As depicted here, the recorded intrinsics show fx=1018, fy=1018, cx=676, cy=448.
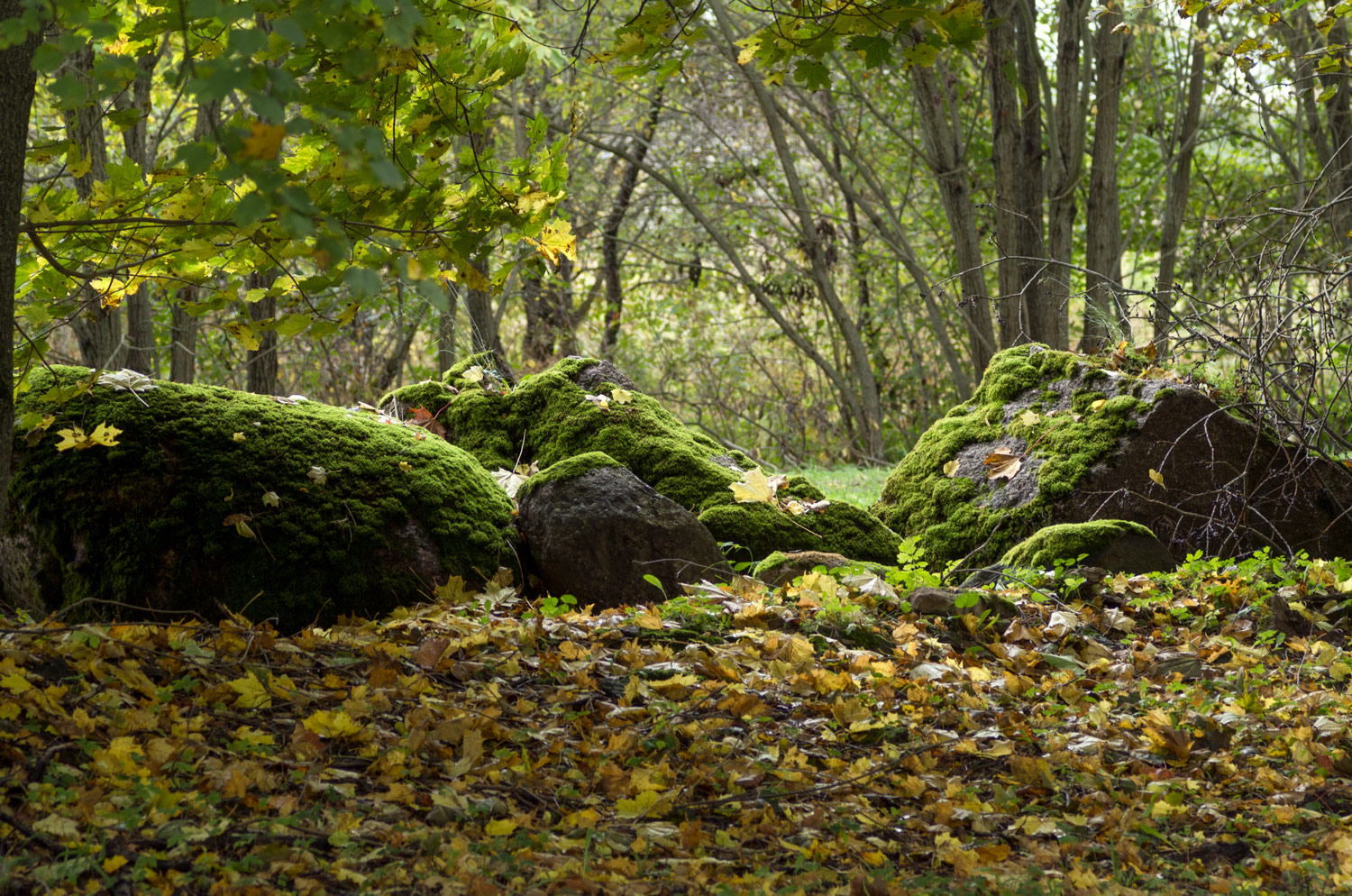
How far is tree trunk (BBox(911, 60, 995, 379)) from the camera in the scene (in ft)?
26.8

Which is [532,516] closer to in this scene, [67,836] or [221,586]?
[221,586]

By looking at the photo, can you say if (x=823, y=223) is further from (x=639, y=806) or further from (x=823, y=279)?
(x=639, y=806)

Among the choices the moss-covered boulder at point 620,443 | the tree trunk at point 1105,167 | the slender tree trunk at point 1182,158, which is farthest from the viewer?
the slender tree trunk at point 1182,158

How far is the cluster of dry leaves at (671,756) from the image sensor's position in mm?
2076

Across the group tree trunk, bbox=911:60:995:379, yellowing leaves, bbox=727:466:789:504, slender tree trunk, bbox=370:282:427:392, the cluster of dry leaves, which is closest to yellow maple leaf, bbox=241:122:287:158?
the cluster of dry leaves

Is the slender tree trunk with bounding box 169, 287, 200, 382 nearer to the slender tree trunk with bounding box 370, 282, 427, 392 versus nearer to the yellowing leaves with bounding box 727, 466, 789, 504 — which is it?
the slender tree trunk with bounding box 370, 282, 427, 392

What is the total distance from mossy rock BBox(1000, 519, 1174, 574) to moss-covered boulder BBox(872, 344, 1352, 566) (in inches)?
13.8

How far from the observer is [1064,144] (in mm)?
8070

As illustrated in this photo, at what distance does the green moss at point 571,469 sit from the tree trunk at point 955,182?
4.46 metres

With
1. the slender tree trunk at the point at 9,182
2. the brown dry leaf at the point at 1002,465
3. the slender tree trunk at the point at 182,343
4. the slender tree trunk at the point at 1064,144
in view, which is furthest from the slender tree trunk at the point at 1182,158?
the slender tree trunk at the point at 9,182

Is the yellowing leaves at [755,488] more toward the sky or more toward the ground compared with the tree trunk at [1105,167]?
more toward the ground

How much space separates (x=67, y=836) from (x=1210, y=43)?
35.0ft

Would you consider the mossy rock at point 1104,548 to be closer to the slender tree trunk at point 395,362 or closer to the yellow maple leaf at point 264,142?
the yellow maple leaf at point 264,142

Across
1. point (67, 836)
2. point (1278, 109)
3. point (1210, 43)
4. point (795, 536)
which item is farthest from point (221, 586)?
point (1278, 109)
